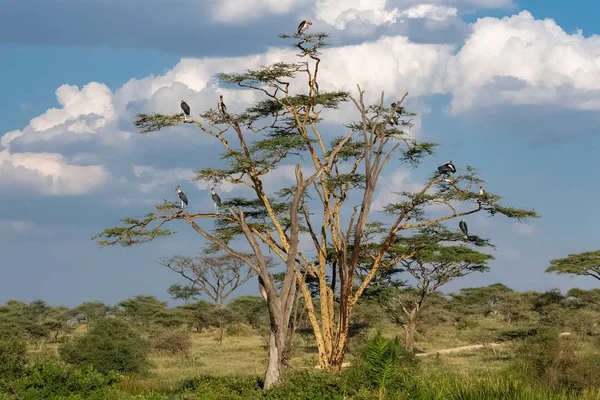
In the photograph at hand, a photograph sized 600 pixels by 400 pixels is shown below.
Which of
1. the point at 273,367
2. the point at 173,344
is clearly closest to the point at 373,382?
the point at 273,367

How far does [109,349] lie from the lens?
25859 mm

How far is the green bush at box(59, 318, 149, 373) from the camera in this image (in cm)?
2544

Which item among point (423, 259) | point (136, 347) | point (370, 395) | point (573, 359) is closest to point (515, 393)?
point (370, 395)

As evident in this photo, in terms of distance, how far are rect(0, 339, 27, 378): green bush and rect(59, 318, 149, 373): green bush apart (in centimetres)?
586

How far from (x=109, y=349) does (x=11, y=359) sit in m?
7.14

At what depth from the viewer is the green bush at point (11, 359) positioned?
60.5ft

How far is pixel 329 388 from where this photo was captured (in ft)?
47.5

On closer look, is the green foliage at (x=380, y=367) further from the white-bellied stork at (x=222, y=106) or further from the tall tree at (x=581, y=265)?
the tall tree at (x=581, y=265)

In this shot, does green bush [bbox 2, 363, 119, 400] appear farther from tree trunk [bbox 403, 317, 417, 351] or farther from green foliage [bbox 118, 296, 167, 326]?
green foliage [bbox 118, 296, 167, 326]

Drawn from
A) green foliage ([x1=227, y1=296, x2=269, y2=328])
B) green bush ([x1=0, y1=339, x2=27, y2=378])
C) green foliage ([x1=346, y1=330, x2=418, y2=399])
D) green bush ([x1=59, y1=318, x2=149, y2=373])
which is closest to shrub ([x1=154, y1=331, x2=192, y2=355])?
green bush ([x1=59, y1=318, x2=149, y2=373])

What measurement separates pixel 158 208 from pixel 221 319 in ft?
85.1

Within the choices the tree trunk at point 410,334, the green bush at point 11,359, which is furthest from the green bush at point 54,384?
the tree trunk at point 410,334

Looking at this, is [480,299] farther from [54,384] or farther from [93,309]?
[54,384]

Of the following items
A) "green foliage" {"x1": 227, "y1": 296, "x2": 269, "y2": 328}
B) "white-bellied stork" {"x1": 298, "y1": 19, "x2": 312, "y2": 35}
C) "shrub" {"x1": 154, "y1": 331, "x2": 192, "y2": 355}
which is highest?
"white-bellied stork" {"x1": 298, "y1": 19, "x2": 312, "y2": 35}
